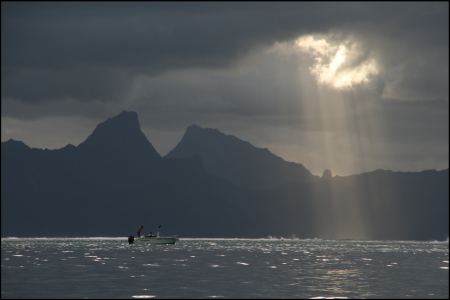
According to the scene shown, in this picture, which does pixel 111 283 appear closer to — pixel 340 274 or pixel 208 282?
pixel 208 282

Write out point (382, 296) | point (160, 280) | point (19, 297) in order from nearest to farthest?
point (19, 297) → point (382, 296) → point (160, 280)

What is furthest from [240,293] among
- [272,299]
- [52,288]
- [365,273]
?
[365,273]

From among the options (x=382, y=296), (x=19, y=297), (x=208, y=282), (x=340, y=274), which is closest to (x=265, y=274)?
(x=340, y=274)

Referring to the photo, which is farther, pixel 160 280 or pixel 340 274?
pixel 340 274

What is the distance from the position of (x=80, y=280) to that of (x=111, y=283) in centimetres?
530

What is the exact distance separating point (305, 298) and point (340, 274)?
38.6 meters

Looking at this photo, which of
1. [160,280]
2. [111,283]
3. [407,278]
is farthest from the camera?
[407,278]

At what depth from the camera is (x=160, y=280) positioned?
3775 inches

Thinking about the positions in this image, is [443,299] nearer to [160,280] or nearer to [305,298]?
[305,298]

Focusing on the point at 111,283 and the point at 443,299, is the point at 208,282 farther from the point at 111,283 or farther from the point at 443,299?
the point at 443,299

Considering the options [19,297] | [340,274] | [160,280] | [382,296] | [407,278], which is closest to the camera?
[19,297]

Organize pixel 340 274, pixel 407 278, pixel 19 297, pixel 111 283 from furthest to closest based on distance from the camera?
1. pixel 340 274
2. pixel 407 278
3. pixel 111 283
4. pixel 19 297

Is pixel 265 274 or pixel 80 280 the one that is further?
pixel 265 274

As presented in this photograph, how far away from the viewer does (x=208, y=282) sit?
9338 centimetres
